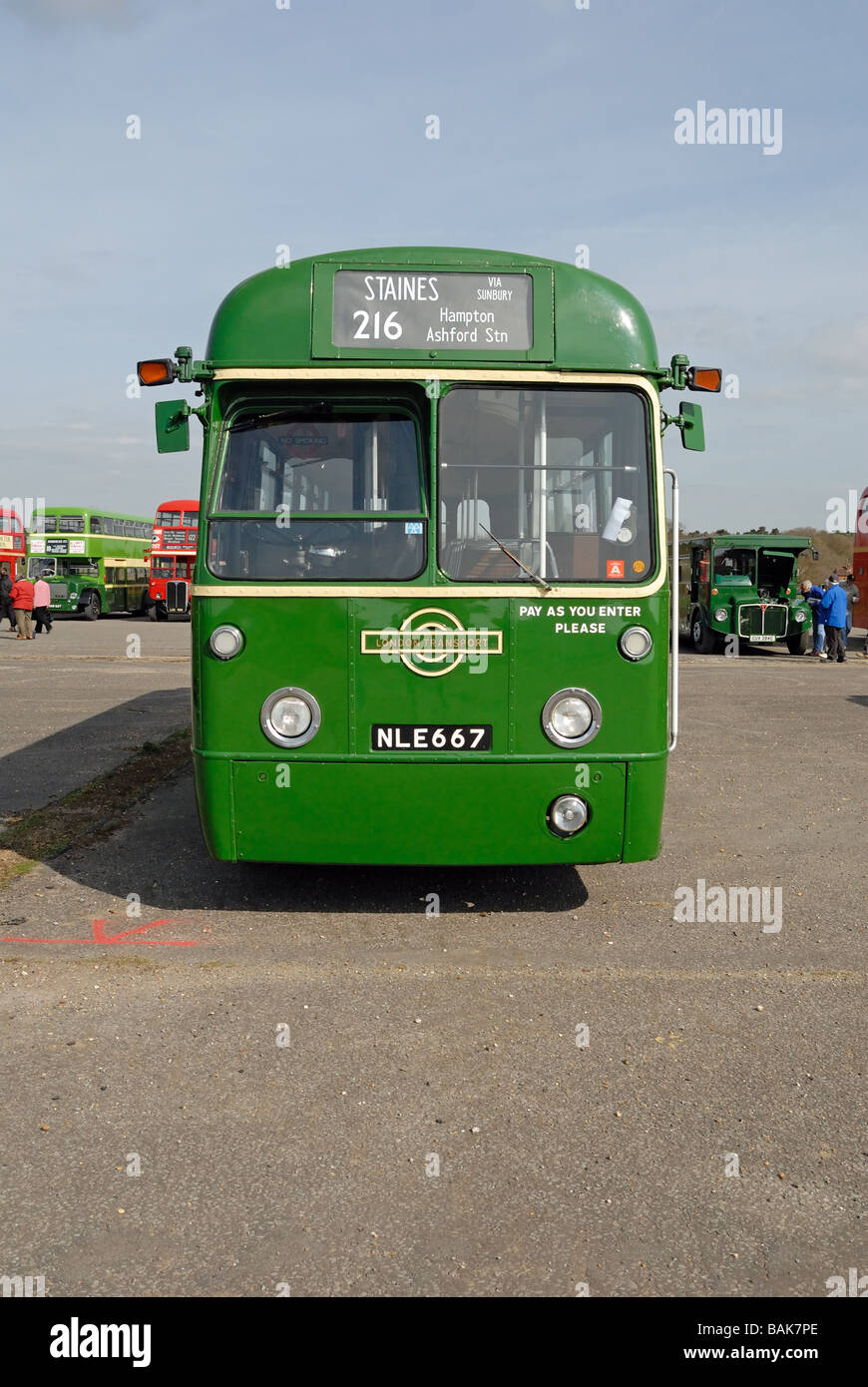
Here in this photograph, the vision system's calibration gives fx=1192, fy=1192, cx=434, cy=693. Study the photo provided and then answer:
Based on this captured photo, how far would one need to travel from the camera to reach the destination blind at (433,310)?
584 cm

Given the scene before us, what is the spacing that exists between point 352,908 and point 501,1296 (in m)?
3.52

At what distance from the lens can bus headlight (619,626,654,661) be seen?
5.88 metres

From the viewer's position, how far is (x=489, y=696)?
5.84 meters

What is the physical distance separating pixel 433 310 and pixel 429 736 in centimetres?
210

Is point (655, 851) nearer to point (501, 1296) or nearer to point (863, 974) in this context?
point (863, 974)

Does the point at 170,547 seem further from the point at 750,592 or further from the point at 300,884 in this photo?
the point at 300,884

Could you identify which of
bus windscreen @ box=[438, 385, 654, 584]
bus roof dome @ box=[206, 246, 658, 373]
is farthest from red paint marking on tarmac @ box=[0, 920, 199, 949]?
bus roof dome @ box=[206, 246, 658, 373]

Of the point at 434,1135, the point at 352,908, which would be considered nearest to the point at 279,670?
the point at 352,908

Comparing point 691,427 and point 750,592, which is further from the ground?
point 691,427

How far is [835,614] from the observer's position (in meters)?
23.6

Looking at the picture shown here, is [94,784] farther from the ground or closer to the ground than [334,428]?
closer to the ground

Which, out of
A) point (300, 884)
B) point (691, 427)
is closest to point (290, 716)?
point (300, 884)
